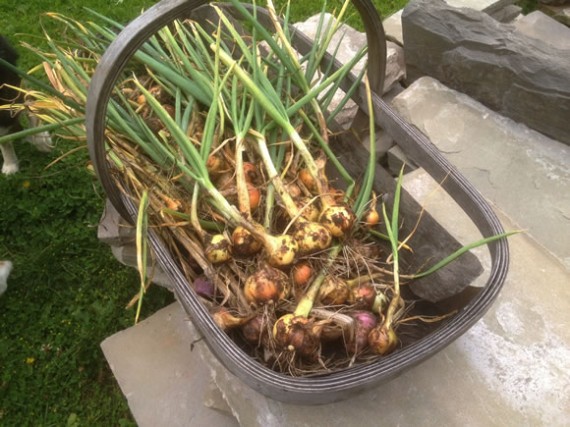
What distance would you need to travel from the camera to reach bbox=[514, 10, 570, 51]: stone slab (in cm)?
271

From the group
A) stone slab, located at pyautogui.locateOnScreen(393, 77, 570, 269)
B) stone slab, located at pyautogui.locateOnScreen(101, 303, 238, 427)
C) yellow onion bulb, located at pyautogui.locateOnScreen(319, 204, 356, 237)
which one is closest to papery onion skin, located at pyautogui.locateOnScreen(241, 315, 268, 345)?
yellow onion bulb, located at pyautogui.locateOnScreen(319, 204, 356, 237)

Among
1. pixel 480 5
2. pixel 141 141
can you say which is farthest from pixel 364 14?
pixel 480 5

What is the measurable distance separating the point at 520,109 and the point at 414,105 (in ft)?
1.42

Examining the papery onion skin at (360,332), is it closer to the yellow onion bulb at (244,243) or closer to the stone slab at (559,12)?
the yellow onion bulb at (244,243)

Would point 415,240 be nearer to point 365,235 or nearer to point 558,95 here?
point 365,235

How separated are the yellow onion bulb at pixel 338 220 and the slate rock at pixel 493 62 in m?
1.21

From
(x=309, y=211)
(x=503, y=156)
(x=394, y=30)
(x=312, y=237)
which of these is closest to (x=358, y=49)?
(x=394, y=30)

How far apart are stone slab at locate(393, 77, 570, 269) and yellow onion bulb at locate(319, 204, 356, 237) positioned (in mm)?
875

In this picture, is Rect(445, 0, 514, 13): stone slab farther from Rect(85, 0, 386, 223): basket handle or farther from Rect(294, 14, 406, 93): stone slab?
Rect(85, 0, 386, 223): basket handle

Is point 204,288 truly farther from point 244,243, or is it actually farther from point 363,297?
point 363,297

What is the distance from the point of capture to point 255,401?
4.85 ft

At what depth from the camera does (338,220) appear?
1.35 meters

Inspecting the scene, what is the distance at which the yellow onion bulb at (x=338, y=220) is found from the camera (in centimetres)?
135

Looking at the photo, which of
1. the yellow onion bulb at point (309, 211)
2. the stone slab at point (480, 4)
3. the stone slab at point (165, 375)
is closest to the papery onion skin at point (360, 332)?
the yellow onion bulb at point (309, 211)
